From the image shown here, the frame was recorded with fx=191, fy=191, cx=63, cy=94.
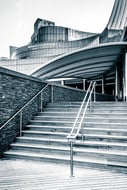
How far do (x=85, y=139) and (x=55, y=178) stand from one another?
1891mm

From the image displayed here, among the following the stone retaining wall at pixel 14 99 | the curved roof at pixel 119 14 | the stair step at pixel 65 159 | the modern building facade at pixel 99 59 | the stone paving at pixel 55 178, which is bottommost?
the stone paving at pixel 55 178

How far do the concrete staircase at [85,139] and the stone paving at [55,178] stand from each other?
1.06 ft

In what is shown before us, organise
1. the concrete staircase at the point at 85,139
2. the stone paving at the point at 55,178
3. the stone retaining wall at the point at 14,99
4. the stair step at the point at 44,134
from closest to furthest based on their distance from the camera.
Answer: the stone paving at the point at 55,178
the concrete staircase at the point at 85,139
the stone retaining wall at the point at 14,99
the stair step at the point at 44,134

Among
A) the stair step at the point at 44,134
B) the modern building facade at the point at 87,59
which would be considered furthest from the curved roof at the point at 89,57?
the stair step at the point at 44,134

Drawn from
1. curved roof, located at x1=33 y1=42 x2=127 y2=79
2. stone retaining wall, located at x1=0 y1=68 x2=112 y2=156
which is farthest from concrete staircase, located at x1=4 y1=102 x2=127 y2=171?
curved roof, located at x1=33 y1=42 x2=127 y2=79

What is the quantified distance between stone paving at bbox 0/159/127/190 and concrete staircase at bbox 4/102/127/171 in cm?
32

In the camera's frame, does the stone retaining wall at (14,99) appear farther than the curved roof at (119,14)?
No

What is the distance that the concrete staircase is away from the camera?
4.88 m

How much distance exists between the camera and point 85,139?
5789 millimetres

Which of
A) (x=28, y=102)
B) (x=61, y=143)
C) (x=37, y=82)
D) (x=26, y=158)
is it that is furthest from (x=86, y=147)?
(x=37, y=82)

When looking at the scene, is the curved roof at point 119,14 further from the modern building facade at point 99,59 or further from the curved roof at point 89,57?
the curved roof at point 89,57

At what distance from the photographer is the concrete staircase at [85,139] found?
4875 millimetres

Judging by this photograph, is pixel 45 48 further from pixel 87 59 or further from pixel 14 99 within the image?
pixel 14 99

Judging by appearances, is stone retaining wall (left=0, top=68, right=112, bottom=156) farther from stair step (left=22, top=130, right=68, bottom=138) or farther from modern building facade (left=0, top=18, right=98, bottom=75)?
modern building facade (left=0, top=18, right=98, bottom=75)
